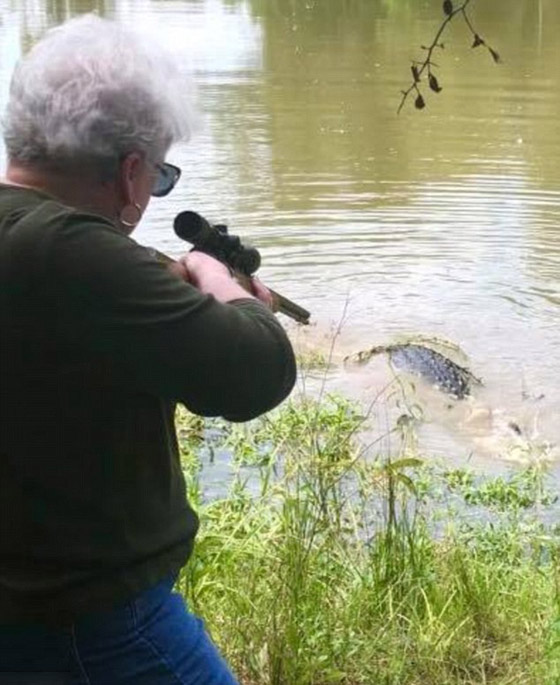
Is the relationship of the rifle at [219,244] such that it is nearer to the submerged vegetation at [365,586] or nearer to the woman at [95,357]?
the woman at [95,357]

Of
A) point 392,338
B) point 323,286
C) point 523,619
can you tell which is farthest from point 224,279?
point 323,286

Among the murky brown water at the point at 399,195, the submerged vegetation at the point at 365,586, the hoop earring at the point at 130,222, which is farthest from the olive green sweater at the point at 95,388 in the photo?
the murky brown water at the point at 399,195

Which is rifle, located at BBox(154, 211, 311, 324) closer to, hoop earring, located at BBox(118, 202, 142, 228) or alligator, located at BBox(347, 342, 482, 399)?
hoop earring, located at BBox(118, 202, 142, 228)

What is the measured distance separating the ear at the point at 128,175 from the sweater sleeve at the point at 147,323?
0.37 feet

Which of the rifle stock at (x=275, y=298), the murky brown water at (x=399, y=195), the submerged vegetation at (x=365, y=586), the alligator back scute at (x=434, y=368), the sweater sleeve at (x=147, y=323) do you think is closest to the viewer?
the sweater sleeve at (x=147, y=323)

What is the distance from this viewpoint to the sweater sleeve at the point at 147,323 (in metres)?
1.84

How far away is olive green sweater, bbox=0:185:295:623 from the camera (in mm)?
1847

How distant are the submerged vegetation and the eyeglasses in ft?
5.00

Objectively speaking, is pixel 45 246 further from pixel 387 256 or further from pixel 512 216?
pixel 512 216

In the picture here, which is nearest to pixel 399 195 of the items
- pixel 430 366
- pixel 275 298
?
pixel 430 366

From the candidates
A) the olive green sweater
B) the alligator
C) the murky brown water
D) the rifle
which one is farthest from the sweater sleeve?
the alligator

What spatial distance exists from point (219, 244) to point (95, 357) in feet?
1.39

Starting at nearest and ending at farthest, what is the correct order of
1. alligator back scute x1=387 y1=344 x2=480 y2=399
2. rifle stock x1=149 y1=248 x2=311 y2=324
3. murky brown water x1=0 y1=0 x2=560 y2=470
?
1. rifle stock x1=149 y1=248 x2=311 y2=324
2. alligator back scute x1=387 y1=344 x2=480 y2=399
3. murky brown water x1=0 y1=0 x2=560 y2=470

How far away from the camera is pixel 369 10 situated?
2762 cm
